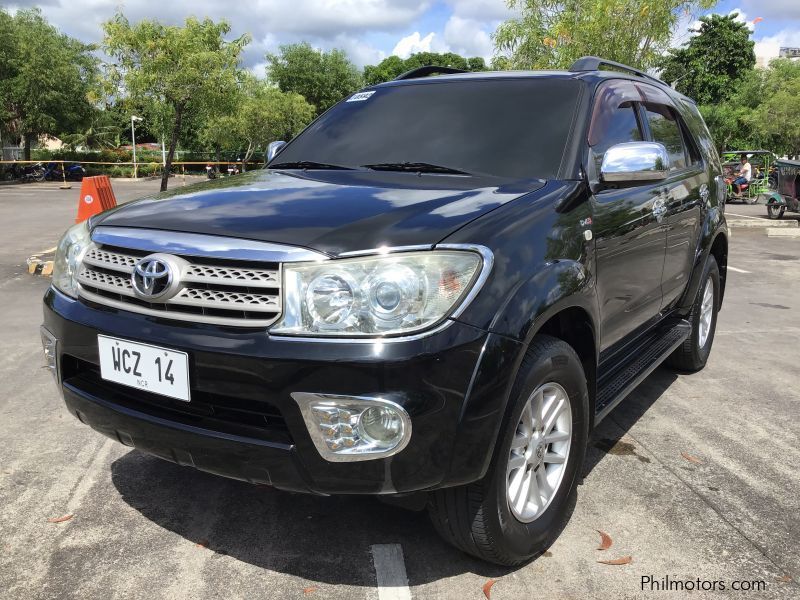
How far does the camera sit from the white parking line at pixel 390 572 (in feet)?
7.80

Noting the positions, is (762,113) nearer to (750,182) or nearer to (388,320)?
(750,182)

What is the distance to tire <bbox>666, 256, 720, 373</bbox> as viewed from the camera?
182 inches

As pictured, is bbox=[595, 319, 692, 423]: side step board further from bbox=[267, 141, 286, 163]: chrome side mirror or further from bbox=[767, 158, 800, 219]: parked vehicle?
bbox=[767, 158, 800, 219]: parked vehicle

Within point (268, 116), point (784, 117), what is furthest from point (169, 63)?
point (784, 117)

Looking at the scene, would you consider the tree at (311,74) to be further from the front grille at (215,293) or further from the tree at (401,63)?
the front grille at (215,293)

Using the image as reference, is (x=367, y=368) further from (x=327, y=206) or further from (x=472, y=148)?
(x=472, y=148)

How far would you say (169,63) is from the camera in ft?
48.1

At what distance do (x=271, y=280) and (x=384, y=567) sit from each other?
1157 millimetres

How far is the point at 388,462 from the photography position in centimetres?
206

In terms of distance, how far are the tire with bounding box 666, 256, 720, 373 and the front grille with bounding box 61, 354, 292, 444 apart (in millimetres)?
3264

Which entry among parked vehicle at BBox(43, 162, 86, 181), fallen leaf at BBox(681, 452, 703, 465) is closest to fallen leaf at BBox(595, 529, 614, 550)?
fallen leaf at BBox(681, 452, 703, 465)

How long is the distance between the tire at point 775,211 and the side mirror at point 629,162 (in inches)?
645

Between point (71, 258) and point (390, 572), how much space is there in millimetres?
1661

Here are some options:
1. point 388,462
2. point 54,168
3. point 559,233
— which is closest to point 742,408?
point 559,233
